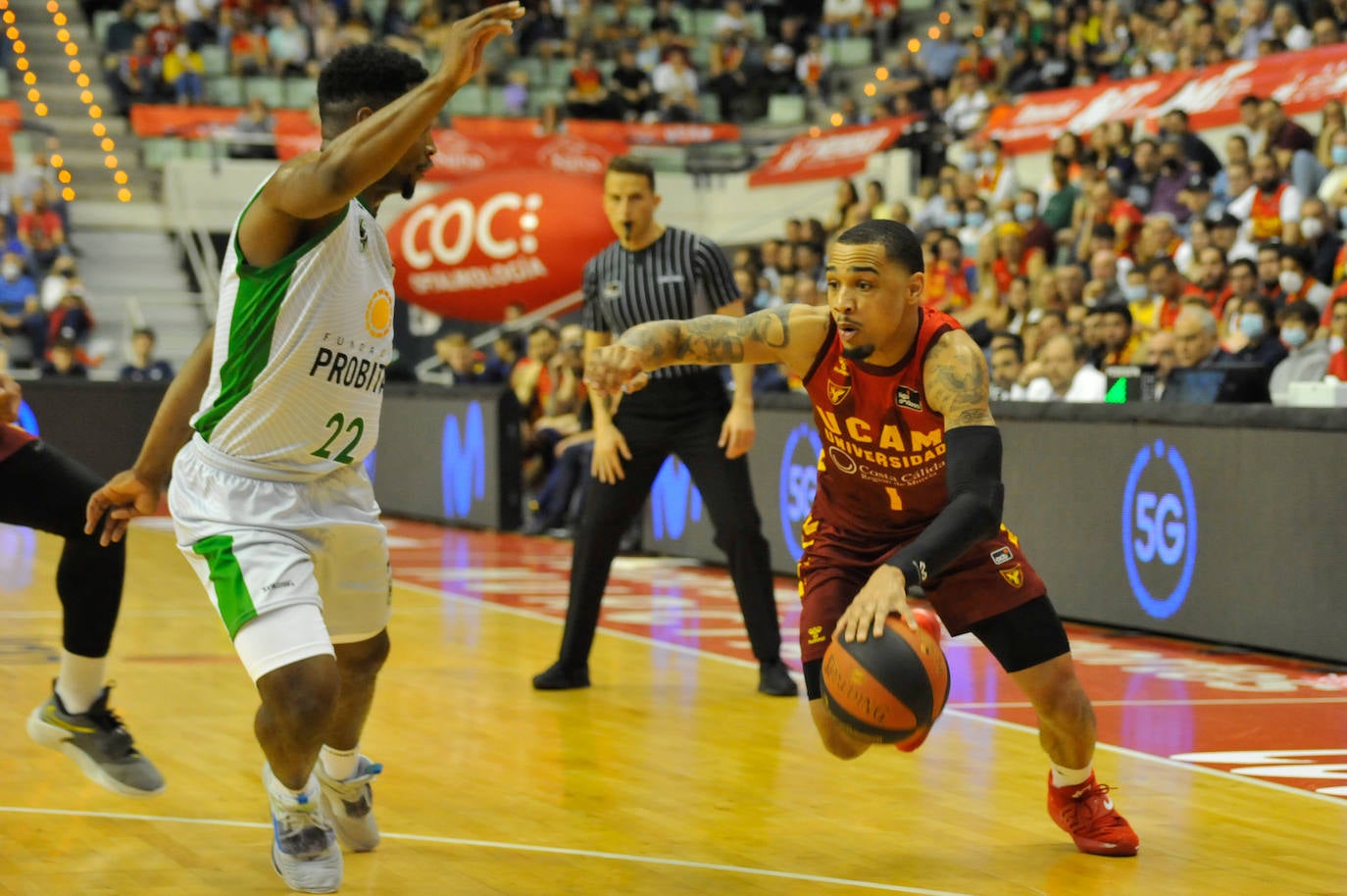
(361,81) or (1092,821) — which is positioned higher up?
(361,81)

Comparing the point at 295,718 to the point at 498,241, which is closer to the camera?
the point at 295,718

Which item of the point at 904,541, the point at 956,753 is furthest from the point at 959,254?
the point at 904,541

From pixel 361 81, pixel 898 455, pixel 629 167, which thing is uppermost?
pixel 361 81

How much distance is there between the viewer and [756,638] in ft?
25.1

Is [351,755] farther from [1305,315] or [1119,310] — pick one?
[1119,310]

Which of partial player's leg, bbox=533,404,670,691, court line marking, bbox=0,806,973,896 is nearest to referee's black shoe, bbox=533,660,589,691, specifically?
partial player's leg, bbox=533,404,670,691

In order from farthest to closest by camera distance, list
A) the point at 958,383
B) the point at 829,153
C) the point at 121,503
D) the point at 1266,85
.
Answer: the point at 829,153 < the point at 1266,85 < the point at 121,503 < the point at 958,383

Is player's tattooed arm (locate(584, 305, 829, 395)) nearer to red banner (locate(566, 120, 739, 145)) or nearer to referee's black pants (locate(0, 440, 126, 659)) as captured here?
referee's black pants (locate(0, 440, 126, 659))

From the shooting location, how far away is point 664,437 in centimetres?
765

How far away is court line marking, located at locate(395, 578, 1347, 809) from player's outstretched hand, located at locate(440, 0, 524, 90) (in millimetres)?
3382

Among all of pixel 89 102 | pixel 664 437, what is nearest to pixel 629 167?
pixel 664 437

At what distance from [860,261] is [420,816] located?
2.03 m

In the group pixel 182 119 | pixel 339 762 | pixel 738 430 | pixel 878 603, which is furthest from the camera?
pixel 182 119

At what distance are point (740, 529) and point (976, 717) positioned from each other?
3.94 feet
